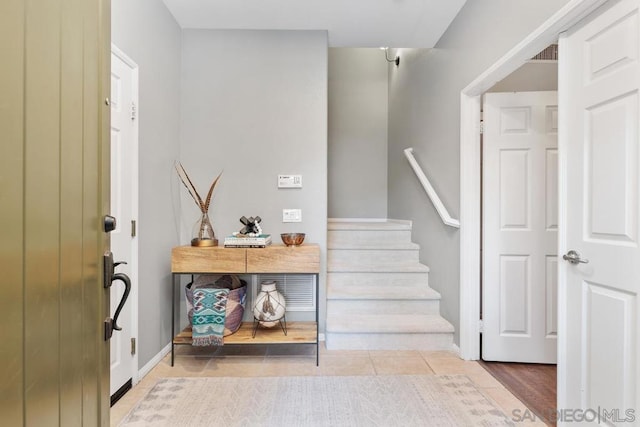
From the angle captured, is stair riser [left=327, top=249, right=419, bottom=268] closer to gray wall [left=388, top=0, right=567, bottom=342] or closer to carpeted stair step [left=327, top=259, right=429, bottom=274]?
carpeted stair step [left=327, top=259, right=429, bottom=274]

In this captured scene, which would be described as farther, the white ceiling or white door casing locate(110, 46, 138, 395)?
the white ceiling

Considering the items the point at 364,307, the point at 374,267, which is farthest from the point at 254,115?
the point at 364,307

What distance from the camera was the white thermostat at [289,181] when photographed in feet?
8.93

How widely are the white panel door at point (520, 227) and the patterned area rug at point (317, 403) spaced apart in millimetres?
564

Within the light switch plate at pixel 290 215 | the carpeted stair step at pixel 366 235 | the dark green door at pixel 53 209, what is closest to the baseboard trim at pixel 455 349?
the carpeted stair step at pixel 366 235

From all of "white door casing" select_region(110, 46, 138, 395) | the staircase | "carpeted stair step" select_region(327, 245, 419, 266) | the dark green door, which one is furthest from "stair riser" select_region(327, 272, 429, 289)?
the dark green door

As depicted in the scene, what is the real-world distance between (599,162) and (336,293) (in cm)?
199

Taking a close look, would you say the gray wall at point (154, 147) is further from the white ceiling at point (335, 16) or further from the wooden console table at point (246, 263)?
the white ceiling at point (335, 16)

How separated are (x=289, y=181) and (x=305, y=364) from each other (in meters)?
1.39

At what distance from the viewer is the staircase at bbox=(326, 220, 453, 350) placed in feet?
8.48

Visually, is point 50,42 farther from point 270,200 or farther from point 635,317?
point 270,200

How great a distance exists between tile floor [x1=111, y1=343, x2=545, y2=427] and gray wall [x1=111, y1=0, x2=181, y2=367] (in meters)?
0.22

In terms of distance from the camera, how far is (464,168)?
2.43m

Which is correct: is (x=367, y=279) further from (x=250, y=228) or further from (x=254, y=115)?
(x=254, y=115)
